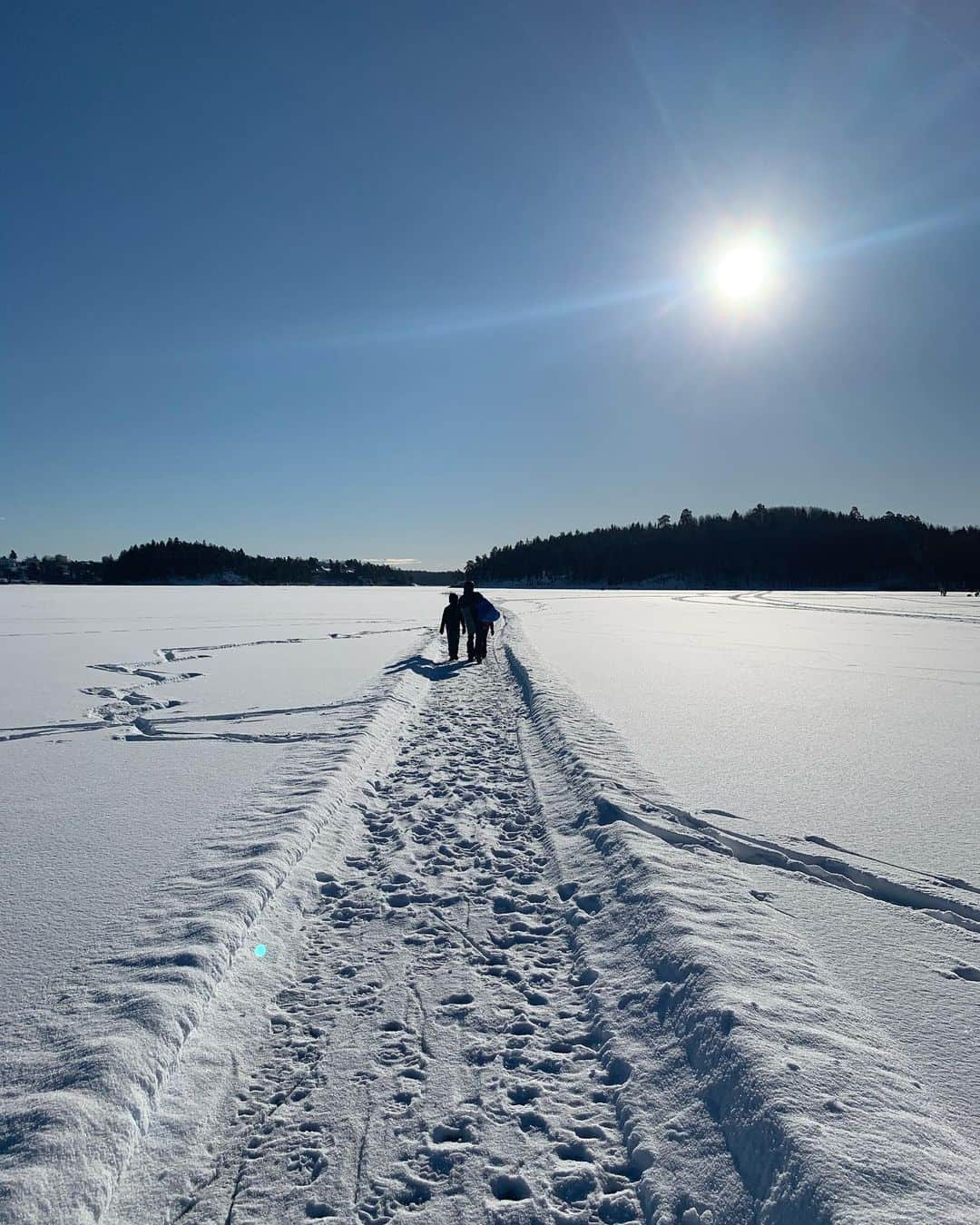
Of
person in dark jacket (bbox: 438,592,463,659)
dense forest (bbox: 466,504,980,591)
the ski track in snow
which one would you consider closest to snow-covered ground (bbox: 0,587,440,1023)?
the ski track in snow

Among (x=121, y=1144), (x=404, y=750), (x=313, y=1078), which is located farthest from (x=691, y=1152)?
(x=404, y=750)

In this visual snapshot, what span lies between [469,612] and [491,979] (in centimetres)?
1205

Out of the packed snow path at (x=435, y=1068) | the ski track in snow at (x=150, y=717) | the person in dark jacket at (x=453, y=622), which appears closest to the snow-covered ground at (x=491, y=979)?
the packed snow path at (x=435, y=1068)

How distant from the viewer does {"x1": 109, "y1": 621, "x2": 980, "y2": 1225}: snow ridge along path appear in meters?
2.03

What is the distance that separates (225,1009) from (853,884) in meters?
3.50

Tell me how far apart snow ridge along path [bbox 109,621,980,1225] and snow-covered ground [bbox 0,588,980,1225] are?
0.01m

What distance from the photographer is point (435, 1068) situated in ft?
8.50

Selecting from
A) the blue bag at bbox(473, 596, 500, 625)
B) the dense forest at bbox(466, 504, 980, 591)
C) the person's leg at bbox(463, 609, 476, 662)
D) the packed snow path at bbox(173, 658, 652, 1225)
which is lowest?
the packed snow path at bbox(173, 658, 652, 1225)

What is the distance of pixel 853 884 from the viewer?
3.98 meters

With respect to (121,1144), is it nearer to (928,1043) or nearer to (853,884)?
(928,1043)

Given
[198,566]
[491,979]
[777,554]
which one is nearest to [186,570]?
[198,566]

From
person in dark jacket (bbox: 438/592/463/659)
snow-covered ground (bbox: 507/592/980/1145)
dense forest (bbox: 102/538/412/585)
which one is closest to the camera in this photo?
snow-covered ground (bbox: 507/592/980/1145)

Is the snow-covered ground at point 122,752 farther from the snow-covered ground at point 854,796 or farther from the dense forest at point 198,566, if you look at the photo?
the dense forest at point 198,566

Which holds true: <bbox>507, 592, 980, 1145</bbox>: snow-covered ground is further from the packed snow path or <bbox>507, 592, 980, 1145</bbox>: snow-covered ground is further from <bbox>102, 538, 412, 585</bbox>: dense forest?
<bbox>102, 538, 412, 585</bbox>: dense forest
